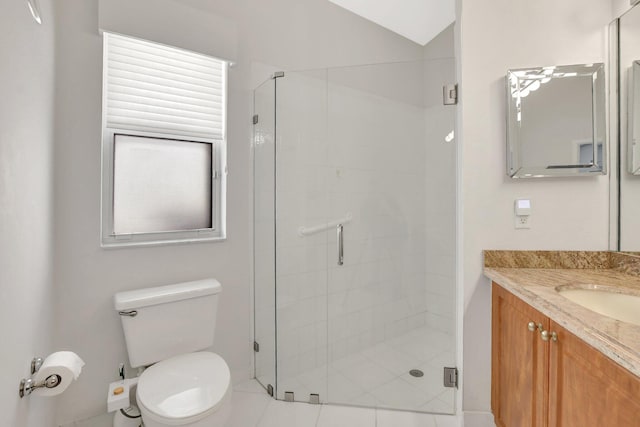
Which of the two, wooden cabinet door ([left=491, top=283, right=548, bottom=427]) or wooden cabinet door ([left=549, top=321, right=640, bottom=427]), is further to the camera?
wooden cabinet door ([left=491, top=283, right=548, bottom=427])

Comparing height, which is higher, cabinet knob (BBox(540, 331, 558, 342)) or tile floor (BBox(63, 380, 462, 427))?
cabinet knob (BBox(540, 331, 558, 342))

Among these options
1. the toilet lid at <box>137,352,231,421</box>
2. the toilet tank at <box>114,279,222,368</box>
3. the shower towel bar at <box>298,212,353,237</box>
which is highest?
the shower towel bar at <box>298,212,353,237</box>

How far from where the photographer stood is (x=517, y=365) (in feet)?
4.25

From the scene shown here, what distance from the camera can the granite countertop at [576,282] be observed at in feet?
2.42

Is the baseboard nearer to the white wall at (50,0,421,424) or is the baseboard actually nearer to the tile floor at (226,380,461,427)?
the tile floor at (226,380,461,427)

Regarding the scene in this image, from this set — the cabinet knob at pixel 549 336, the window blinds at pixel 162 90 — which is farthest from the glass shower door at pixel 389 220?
the cabinet knob at pixel 549 336

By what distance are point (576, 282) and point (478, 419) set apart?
0.85 meters

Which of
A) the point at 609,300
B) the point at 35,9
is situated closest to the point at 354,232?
the point at 609,300

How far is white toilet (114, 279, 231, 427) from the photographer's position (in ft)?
4.06

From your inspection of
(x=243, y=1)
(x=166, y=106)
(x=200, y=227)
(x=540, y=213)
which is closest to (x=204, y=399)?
(x=200, y=227)

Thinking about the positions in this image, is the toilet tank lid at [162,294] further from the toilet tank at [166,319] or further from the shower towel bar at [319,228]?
the shower towel bar at [319,228]

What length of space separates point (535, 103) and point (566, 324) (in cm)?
110

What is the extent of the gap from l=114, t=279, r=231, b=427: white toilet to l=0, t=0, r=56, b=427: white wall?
1.16 ft

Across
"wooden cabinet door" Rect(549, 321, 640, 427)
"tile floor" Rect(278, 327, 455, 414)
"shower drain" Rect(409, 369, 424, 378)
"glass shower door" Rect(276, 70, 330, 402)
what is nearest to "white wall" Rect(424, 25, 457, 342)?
"tile floor" Rect(278, 327, 455, 414)
